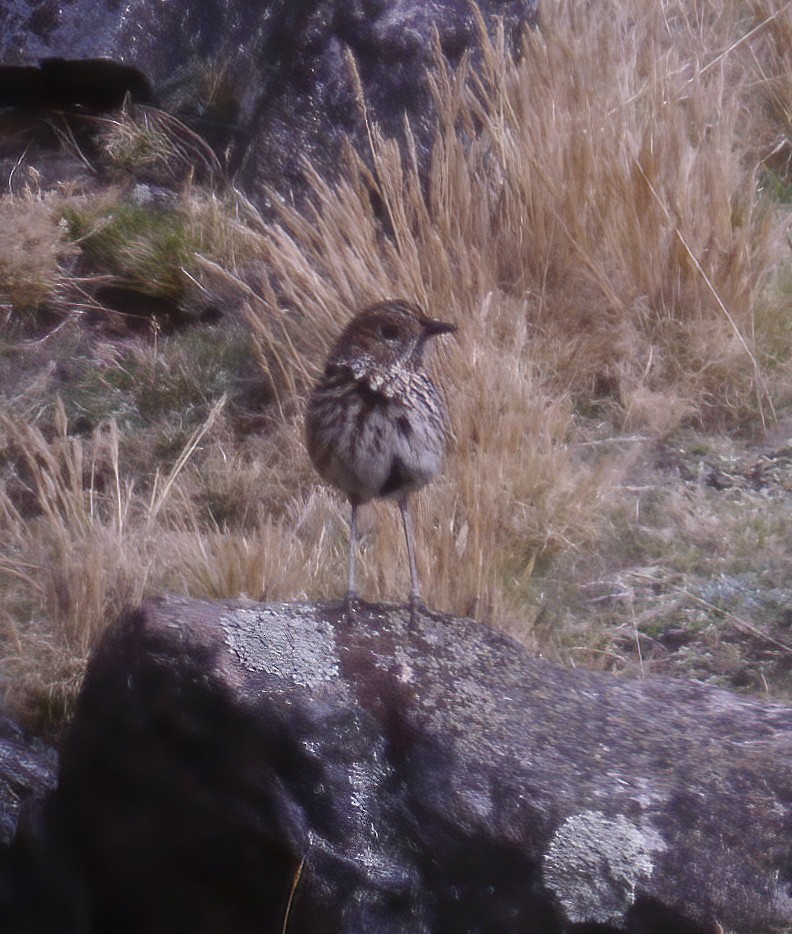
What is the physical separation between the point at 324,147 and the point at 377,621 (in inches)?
146

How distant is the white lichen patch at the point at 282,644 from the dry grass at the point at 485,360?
3.23 ft

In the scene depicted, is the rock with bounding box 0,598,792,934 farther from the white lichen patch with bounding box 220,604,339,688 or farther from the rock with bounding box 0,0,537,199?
the rock with bounding box 0,0,537,199

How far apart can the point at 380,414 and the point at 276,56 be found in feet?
12.1

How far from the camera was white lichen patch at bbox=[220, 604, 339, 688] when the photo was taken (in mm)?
2756

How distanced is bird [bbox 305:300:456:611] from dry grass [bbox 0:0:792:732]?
2.15ft

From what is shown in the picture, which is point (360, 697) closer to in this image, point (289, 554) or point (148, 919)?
point (148, 919)

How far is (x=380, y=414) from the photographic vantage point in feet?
10.7

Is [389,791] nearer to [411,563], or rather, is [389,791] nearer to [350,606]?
[350,606]

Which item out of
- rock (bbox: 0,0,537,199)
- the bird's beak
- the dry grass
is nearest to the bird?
the bird's beak

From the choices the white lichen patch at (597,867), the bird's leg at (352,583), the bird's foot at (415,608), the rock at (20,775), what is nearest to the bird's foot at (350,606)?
the bird's leg at (352,583)

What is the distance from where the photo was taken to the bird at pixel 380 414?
3227mm

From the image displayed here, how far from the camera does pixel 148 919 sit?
2.82 meters

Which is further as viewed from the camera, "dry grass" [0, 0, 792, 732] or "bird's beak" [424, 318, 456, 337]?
"dry grass" [0, 0, 792, 732]

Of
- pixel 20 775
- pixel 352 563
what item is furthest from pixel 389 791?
pixel 20 775
